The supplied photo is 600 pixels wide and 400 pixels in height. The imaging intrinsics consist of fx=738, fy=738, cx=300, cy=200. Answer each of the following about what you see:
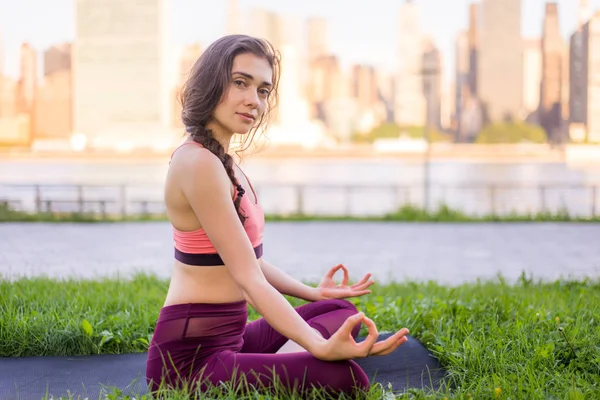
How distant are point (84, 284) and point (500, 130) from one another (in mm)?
87640

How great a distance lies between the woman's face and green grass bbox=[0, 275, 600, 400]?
0.78 metres

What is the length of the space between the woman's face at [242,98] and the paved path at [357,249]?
277 centimetres

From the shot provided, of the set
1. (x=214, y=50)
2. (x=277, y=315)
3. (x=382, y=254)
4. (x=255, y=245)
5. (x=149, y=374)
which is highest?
(x=214, y=50)

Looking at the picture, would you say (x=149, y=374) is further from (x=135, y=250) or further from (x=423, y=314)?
(x=135, y=250)

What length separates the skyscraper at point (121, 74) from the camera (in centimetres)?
8819

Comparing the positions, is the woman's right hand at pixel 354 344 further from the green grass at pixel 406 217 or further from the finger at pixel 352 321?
the green grass at pixel 406 217

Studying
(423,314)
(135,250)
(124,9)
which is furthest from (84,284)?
(124,9)

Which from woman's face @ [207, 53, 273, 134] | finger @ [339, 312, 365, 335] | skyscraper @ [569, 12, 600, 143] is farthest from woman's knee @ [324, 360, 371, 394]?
skyscraper @ [569, 12, 600, 143]

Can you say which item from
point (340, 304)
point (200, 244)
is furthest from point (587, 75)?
point (200, 244)

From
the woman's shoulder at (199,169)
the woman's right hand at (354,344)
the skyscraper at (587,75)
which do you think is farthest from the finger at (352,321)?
the skyscraper at (587,75)

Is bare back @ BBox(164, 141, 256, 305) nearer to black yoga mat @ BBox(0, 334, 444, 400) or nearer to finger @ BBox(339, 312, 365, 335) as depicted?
finger @ BBox(339, 312, 365, 335)

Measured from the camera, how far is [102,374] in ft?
9.11

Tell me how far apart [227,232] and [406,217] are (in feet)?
30.2

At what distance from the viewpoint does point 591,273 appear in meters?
6.14
